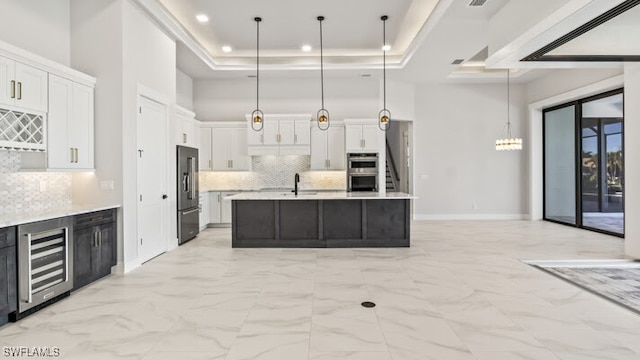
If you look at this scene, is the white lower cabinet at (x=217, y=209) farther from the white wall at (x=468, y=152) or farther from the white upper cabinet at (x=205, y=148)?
the white wall at (x=468, y=152)

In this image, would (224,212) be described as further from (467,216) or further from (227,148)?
(467,216)

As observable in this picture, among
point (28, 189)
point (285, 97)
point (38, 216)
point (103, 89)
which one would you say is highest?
point (285, 97)

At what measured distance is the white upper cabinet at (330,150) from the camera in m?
8.74

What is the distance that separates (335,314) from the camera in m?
3.38

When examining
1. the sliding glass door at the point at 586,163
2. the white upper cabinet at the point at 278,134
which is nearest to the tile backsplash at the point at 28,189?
the white upper cabinet at the point at 278,134

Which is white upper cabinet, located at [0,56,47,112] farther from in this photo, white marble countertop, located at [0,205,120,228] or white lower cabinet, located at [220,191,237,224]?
white lower cabinet, located at [220,191,237,224]

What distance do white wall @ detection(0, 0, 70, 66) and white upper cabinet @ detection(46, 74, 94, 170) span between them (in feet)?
1.73

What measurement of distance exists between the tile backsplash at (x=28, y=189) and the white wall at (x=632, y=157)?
7788 mm

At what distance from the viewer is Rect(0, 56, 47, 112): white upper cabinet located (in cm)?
340

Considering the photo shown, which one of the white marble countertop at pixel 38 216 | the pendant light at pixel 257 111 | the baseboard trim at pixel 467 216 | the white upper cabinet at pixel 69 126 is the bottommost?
the baseboard trim at pixel 467 216

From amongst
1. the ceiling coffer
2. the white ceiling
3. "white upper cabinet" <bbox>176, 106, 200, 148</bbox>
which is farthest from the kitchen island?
the ceiling coffer

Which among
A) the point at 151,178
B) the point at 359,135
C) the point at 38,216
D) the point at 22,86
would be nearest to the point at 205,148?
the point at 151,178

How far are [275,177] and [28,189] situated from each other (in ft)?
17.6

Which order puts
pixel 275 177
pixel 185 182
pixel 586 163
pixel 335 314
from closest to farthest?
pixel 335 314, pixel 185 182, pixel 586 163, pixel 275 177
